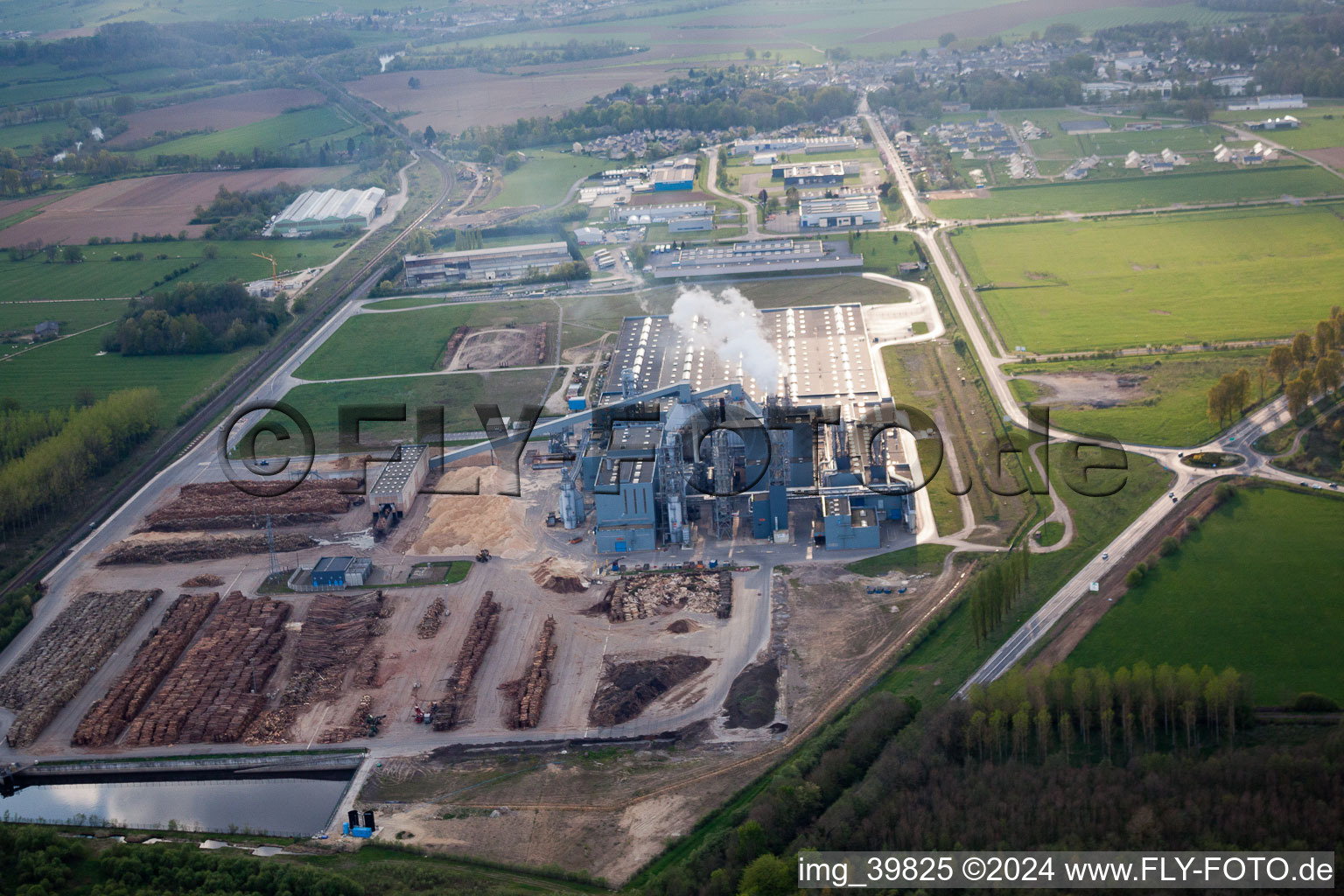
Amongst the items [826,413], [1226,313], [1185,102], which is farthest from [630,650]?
[1185,102]

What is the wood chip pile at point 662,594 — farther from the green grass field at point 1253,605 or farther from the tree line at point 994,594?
the green grass field at point 1253,605

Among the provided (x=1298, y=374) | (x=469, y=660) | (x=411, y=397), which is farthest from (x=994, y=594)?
(x=411, y=397)

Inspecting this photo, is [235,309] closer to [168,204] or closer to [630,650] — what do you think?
[168,204]

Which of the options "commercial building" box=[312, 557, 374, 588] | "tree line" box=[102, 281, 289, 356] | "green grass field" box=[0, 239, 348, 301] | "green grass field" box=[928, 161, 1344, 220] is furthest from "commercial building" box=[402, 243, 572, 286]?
"commercial building" box=[312, 557, 374, 588]

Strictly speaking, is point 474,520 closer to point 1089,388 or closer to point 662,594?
point 662,594

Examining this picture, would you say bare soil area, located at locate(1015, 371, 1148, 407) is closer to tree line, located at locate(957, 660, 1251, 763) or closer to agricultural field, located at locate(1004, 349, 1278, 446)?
agricultural field, located at locate(1004, 349, 1278, 446)

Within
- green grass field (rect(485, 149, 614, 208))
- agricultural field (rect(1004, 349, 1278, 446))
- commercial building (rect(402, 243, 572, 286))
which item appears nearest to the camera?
agricultural field (rect(1004, 349, 1278, 446))
